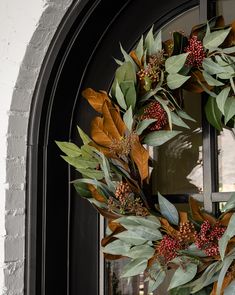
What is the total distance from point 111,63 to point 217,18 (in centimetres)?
36

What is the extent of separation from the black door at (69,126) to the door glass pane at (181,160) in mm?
31

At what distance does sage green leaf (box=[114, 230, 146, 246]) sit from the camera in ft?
3.58

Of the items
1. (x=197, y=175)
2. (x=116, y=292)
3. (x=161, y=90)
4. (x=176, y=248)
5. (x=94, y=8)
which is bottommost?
(x=116, y=292)

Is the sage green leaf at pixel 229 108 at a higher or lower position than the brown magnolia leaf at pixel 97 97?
lower

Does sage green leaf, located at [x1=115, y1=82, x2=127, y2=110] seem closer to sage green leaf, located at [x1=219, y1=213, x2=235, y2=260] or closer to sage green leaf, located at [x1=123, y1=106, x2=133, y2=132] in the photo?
sage green leaf, located at [x1=123, y1=106, x2=133, y2=132]

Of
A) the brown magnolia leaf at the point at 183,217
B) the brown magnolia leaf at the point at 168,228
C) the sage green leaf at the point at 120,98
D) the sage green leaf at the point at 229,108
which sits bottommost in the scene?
the brown magnolia leaf at the point at 168,228

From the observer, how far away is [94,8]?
1.31 meters

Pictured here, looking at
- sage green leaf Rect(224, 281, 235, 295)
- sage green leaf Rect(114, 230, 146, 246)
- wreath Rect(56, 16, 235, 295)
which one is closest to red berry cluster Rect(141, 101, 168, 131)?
wreath Rect(56, 16, 235, 295)

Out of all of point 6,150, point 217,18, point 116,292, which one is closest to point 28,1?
point 6,150

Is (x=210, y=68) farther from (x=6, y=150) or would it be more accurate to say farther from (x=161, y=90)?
(x=6, y=150)

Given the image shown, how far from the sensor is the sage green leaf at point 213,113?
1138 mm

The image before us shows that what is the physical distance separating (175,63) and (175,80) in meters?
0.03

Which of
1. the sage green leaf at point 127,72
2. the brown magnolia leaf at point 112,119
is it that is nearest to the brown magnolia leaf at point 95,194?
the brown magnolia leaf at point 112,119

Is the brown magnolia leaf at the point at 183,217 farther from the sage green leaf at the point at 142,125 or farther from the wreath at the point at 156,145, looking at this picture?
the sage green leaf at the point at 142,125
